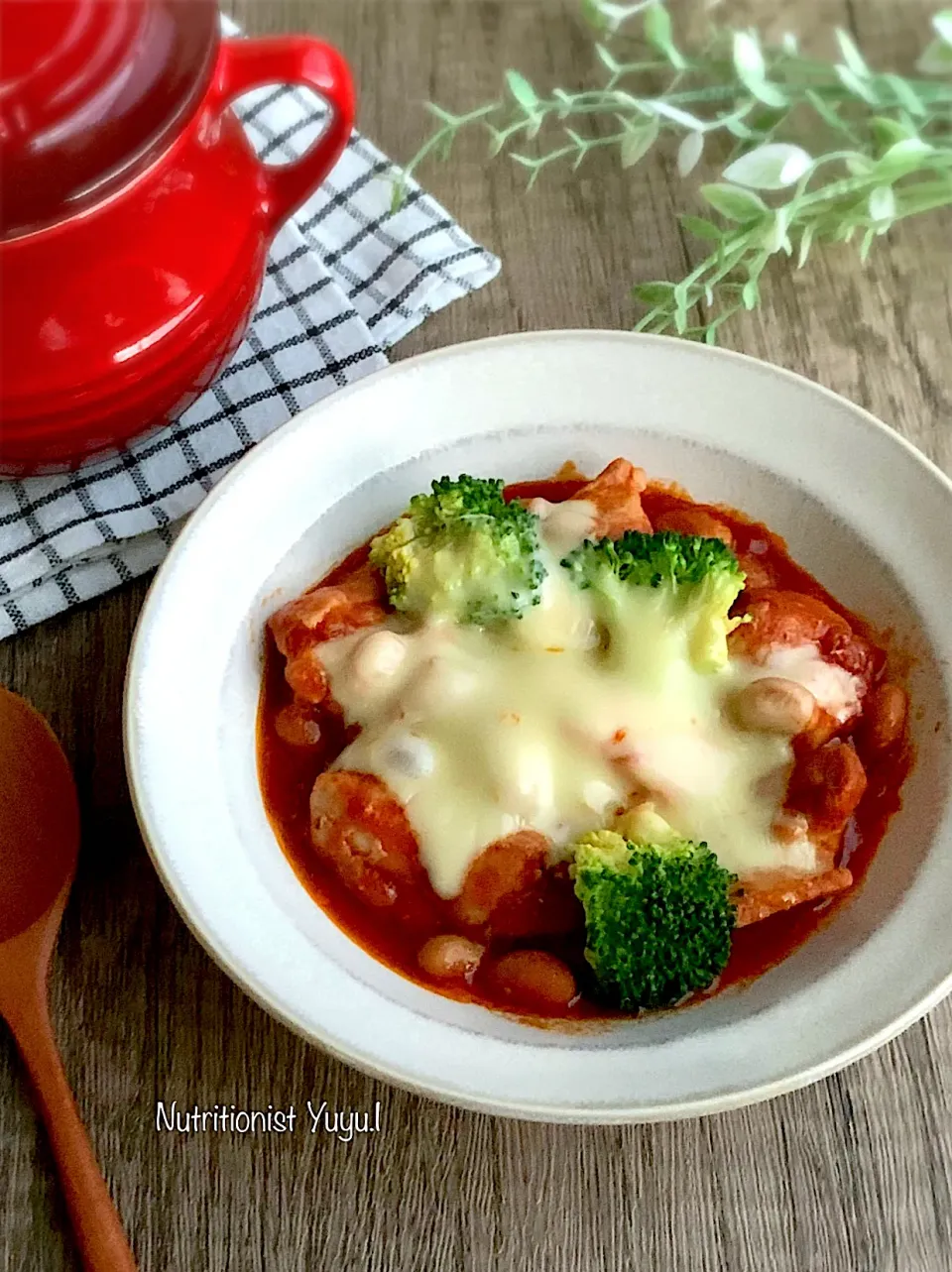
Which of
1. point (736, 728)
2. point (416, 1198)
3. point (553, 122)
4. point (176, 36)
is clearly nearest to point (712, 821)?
point (736, 728)

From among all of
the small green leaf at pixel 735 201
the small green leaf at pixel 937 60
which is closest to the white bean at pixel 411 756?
the small green leaf at pixel 735 201

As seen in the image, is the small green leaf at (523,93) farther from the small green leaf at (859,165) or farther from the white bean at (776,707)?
the white bean at (776,707)

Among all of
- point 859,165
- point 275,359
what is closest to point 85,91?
point 275,359

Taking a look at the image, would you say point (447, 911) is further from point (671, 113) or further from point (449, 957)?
point (671, 113)

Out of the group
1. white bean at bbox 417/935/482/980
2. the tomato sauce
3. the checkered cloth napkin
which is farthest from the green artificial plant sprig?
white bean at bbox 417/935/482/980

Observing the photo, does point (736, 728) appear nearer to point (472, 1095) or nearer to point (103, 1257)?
point (472, 1095)

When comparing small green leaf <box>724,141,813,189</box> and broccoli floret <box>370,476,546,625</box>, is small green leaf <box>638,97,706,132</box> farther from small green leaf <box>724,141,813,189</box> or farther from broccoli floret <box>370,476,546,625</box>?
broccoli floret <box>370,476,546,625</box>
